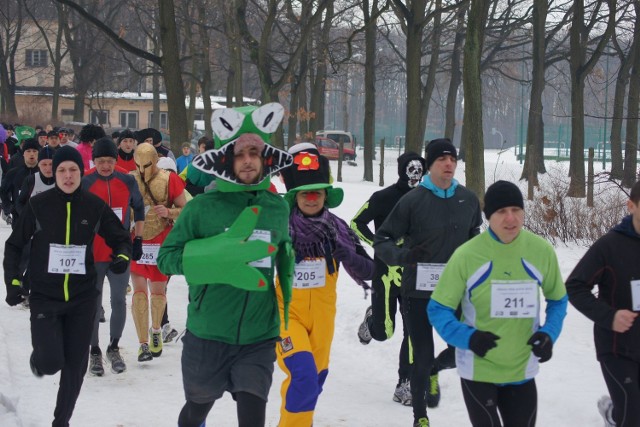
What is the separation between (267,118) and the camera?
5.21 metres

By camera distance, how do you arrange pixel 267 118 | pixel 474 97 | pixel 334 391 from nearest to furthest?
1. pixel 267 118
2. pixel 334 391
3. pixel 474 97

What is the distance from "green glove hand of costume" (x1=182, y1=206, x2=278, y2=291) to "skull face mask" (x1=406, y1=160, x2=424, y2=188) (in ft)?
11.3

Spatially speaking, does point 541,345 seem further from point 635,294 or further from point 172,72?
point 172,72

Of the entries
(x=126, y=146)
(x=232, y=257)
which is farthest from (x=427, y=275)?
(x=126, y=146)

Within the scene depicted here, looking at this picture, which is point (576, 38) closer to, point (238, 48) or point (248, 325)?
point (238, 48)

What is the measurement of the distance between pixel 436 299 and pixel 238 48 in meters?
23.9

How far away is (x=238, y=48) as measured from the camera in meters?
28.2

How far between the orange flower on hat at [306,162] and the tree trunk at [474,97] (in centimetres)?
971

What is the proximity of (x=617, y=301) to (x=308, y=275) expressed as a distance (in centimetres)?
195

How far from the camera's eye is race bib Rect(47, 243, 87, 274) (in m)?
6.57

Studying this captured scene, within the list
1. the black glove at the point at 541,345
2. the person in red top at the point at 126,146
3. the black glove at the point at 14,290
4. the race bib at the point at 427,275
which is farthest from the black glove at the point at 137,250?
the black glove at the point at 541,345

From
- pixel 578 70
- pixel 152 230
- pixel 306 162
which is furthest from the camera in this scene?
pixel 578 70

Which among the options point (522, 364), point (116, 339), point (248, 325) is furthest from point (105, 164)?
point (522, 364)

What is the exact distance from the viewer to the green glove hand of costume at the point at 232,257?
184 inches
